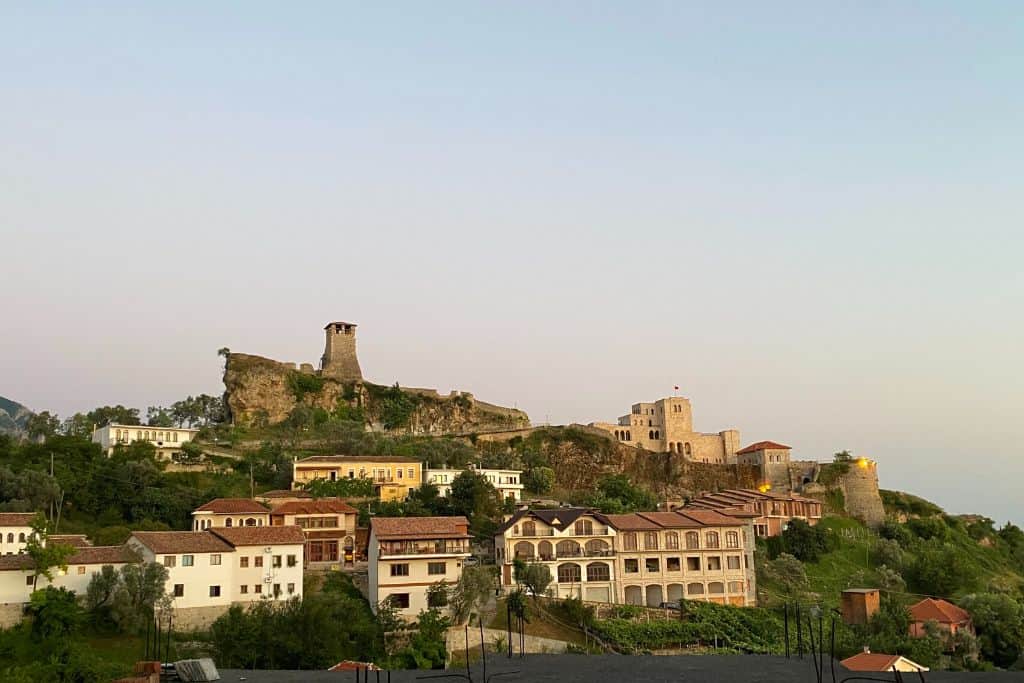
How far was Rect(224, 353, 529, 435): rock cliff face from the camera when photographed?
86.1 meters

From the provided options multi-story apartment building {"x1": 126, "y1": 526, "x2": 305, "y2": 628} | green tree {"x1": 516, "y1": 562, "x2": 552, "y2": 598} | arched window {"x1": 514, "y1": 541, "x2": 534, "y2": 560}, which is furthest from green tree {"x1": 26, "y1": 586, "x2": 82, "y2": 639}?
arched window {"x1": 514, "y1": 541, "x2": 534, "y2": 560}

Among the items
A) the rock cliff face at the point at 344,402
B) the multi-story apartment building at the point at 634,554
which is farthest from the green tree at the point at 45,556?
the rock cliff face at the point at 344,402

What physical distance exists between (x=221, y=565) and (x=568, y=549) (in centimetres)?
1933

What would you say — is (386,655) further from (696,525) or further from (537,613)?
(696,525)

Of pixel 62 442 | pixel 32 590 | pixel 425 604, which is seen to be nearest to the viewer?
pixel 32 590

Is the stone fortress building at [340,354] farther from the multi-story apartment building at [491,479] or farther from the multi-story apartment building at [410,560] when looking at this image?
the multi-story apartment building at [410,560]

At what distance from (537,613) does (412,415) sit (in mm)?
46119

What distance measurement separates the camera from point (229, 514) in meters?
50.4

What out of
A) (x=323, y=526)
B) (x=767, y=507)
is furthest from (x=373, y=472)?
(x=767, y=507)

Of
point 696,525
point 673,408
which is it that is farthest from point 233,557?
point 673,408

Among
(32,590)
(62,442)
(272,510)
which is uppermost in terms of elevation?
(62,442)

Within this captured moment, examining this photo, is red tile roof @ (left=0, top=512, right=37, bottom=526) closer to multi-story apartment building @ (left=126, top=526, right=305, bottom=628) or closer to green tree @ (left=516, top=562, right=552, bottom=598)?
multi-story apartment building @ (left=126, top=526, right=305, bottom=628)

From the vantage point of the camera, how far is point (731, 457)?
88312 millimetres

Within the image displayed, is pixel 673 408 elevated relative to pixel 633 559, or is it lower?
elevated
